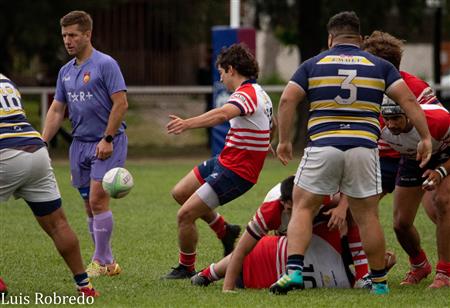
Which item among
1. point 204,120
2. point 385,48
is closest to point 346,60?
point 385,48

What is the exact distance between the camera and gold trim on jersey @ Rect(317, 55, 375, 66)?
7.86m

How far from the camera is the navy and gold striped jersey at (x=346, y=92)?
308 inches

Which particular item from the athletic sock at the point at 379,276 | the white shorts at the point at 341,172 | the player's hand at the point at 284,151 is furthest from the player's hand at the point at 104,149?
the athletic sock at the point at 379,276

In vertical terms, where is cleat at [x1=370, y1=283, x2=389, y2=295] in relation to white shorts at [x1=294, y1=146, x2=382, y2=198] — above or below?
below

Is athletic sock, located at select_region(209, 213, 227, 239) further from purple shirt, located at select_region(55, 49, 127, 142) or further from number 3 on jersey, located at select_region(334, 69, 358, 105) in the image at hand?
number 3 on jersey, located at select_region(334, 69, 358, 105)

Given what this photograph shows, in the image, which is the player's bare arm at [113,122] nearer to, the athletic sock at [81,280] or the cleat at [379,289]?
the athletic sock at [81,280]

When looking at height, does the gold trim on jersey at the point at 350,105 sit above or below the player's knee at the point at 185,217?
above

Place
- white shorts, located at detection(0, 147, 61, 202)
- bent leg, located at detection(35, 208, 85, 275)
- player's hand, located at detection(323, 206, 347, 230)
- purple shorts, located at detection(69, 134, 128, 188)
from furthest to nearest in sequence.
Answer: purple shorts, located at detection(69, 134, 128, 188), player's hand, located at detection(323, 206, 347, 230), bent leg, located at detection(35, 208, 85, 275), white shorts, located at detection(0, 147, 61, 202)

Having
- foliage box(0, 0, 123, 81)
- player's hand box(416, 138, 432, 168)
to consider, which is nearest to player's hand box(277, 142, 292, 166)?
player's hand box(416, 138, 432, 168)

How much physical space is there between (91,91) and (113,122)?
1.29ft

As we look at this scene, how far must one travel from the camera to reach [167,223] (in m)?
13.0

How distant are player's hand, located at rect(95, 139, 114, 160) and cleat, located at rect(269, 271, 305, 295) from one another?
2204 millimetres

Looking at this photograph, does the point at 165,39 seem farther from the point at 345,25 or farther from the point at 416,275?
the point at 345,25

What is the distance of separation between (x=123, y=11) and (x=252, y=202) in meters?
19.4
